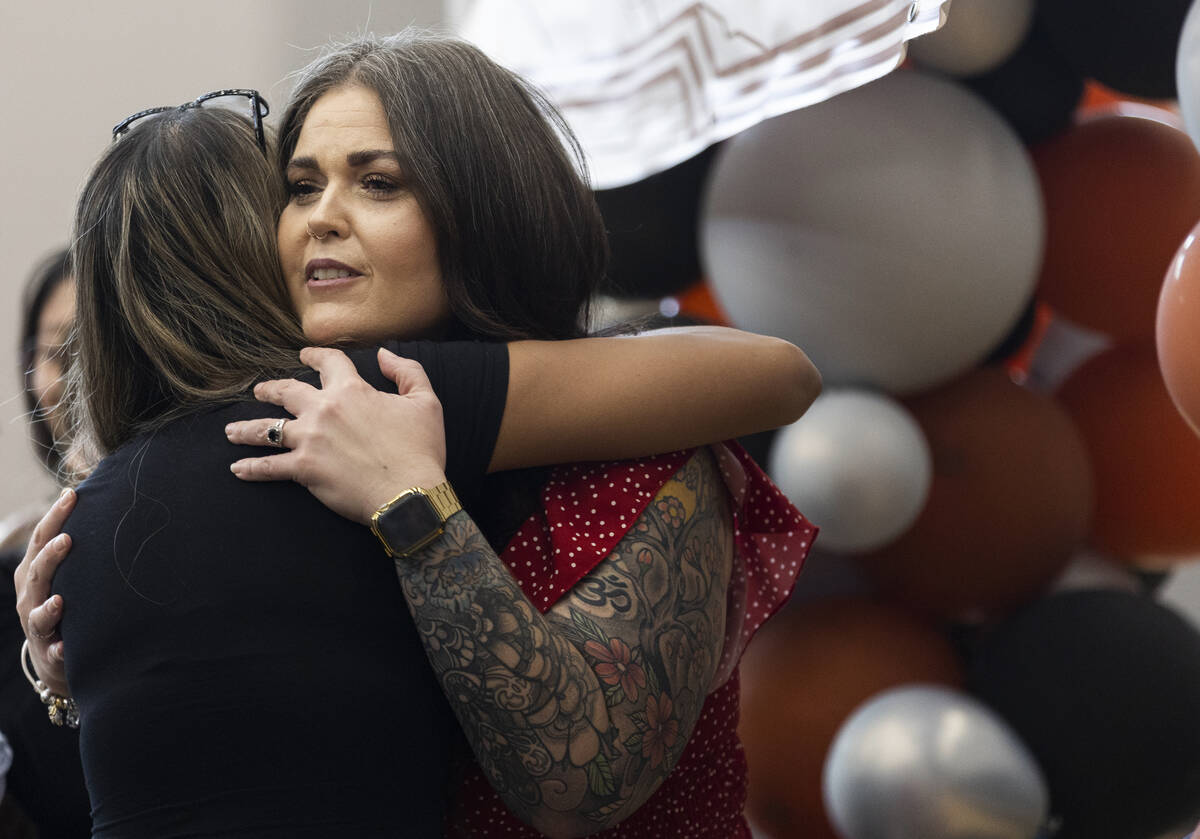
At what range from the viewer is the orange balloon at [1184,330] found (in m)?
1.16

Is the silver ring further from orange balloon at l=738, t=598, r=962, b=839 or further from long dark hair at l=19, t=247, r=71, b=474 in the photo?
long dark hair at l=19, t=247, r=71, b=474

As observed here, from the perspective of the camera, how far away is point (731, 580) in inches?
49.5

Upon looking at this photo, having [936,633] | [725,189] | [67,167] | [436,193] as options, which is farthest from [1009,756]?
[67,167]

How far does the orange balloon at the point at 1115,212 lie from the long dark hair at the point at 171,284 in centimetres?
106

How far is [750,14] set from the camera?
1484 mm

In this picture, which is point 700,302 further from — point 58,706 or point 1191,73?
point 58,706

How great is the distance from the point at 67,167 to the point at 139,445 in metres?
2.15

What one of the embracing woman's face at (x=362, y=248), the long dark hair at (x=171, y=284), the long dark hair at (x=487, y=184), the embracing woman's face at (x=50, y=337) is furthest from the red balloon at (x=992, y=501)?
the embracing woman's face at (x=50, y=337)

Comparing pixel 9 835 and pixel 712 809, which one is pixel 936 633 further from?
pixel 9 835

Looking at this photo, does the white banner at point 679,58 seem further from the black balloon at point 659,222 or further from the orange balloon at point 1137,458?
the orange balloon at point 1137,458

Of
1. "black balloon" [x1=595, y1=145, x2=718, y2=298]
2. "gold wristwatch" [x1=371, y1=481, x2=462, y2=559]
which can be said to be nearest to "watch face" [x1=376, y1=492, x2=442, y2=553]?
"gold wristwatch" [x1=371, y1=481, x2=462, y2=559]

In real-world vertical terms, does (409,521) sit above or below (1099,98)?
above

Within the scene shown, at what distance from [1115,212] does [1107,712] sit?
2.11 ft

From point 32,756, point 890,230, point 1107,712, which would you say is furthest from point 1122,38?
point 32,756
